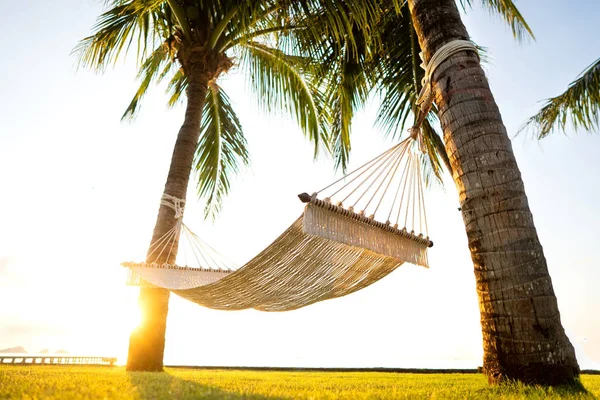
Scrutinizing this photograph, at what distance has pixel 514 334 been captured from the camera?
149 cm

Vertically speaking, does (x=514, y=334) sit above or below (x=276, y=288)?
below

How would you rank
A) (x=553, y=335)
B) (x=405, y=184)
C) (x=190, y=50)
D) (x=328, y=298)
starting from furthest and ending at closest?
1. (x=190, y=50)
2. (x=328, y=298)
3. (x=405, y=184)
4. (x=553, y=335)

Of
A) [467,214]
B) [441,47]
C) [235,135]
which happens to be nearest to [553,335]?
[467,214]

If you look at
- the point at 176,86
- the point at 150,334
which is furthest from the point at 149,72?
the point at 150,334

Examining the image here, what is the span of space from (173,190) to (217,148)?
1.46 m

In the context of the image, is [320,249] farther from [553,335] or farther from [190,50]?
[190,50]

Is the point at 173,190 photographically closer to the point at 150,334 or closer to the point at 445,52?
the point at 150,334

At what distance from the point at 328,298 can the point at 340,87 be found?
2.03m

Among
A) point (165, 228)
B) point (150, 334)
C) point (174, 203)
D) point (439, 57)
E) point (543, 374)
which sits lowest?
point (543, 374)

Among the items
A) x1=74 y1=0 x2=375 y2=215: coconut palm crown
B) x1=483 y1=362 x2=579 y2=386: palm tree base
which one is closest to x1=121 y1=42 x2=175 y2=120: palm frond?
x1=74 y1=0 x2=375 y2=215: coconut palm crown

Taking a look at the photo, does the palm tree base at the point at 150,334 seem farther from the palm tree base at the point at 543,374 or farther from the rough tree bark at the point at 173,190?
the palm tree base at the point at 543,374

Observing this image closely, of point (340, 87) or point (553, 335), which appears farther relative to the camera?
point (340, 87)

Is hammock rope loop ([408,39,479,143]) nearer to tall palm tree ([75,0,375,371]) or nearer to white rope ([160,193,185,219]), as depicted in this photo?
tall palm tree ([75,0,375,371])

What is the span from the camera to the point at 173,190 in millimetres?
3727
